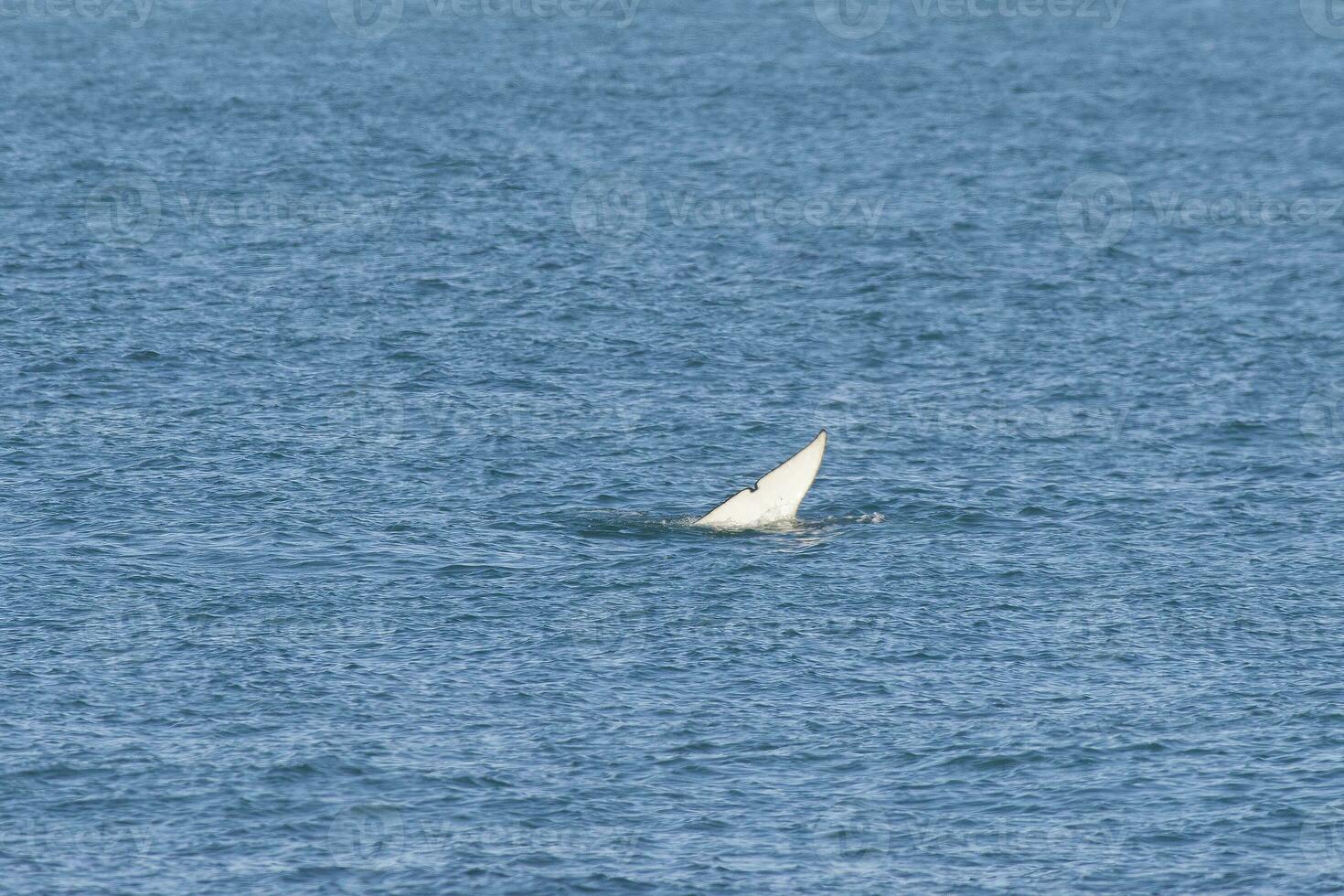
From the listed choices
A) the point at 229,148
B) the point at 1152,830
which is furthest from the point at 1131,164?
the point at 1152,830

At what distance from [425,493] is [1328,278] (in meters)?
53.7

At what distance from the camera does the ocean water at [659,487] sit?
165ft

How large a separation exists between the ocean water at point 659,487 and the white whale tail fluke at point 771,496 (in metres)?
1.76

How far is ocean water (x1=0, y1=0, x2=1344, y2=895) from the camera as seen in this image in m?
50.2

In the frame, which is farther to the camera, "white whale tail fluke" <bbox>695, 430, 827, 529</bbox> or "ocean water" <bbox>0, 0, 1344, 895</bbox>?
"white whale tail fluke" <bbox>695, 430, 827, 529</bbox>

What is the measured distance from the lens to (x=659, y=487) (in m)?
74.2

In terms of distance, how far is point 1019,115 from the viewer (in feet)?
470

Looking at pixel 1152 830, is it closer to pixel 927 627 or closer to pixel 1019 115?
pixel 927 627

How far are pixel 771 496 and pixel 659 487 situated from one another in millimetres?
5884

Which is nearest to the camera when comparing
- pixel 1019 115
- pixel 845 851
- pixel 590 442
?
pixel 845 851

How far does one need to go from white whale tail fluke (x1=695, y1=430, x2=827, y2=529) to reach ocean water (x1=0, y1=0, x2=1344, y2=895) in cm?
176

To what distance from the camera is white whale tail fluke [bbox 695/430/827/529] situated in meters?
68.9

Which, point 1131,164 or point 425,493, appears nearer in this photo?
point 425,493

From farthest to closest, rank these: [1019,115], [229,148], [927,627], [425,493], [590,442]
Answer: [1019,115], [229,148], [590,442], [425,493], [927,627]
